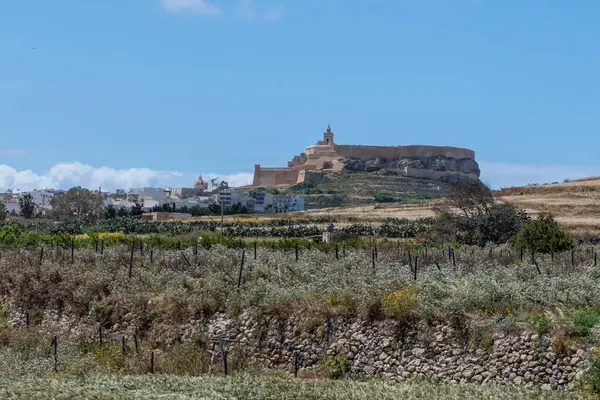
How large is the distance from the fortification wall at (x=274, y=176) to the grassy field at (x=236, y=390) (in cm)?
15434

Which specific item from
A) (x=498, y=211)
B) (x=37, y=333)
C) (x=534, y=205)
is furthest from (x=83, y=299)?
(x=534, y=205)

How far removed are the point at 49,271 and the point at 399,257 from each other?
36.8 feet

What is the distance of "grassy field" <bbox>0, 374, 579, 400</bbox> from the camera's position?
35.3 ft

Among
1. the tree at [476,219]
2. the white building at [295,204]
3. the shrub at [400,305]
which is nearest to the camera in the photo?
the shrub at [400,305]

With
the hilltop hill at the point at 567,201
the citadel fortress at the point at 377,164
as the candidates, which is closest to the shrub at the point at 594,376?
the hilltop hill at the point at 567,201

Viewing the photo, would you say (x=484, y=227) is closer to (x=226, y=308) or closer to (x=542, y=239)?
(x=542, y=239)

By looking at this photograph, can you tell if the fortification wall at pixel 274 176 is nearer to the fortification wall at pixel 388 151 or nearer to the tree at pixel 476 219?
the fortification wall at pixel 388 151

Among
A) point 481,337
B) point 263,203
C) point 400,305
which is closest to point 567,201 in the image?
point 263,203

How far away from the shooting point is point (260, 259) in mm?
26656

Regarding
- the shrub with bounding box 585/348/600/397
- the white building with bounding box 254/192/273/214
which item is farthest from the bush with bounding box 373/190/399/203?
the shrub with bounding box 585/348/600/397

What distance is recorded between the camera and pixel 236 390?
11445 millimetres

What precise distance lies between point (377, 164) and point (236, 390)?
14965 centimetres

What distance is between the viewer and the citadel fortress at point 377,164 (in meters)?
157

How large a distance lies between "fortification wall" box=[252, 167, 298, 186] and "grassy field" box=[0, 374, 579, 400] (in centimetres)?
15434
